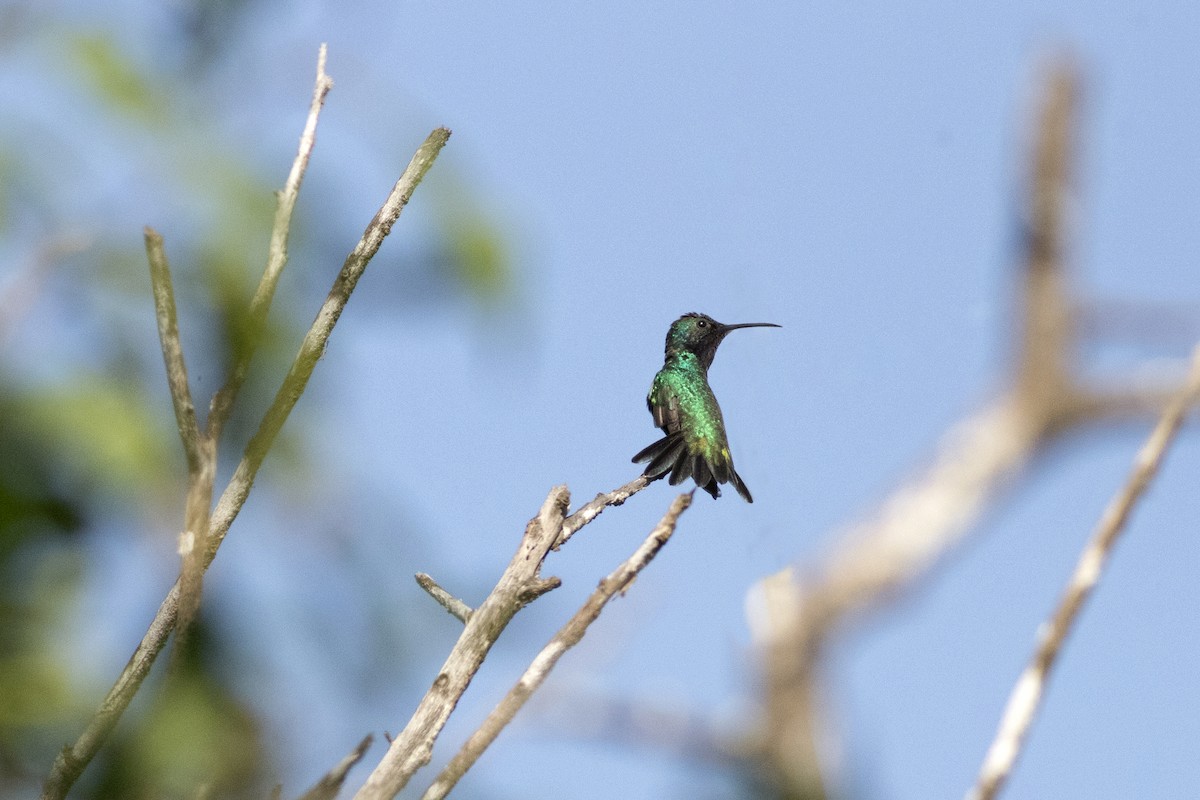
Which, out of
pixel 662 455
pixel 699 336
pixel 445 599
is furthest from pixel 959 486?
pixel 699 336

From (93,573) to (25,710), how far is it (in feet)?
0.55

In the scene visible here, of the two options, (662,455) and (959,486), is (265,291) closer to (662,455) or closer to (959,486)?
(959,486)

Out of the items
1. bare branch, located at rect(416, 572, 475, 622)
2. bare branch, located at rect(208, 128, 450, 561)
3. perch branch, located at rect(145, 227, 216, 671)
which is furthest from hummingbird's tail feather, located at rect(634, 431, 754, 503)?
perch branch, located at rect(145, 227, 216, 671)

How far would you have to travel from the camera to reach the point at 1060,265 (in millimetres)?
2719

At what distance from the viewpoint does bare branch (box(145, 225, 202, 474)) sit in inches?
62.0

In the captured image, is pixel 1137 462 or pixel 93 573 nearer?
pixel 93 573

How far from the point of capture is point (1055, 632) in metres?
1.71

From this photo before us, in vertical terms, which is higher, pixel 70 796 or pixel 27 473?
pixel 27 473

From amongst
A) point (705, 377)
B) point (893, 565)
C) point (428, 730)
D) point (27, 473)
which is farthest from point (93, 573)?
point (705, 377)

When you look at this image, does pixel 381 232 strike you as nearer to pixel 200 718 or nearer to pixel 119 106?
pixel 119 106

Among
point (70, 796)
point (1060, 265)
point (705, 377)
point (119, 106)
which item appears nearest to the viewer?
point (119, 106)

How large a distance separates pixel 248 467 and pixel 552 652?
1.77 feet

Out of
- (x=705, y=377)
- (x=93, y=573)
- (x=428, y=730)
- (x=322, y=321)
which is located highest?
(x=705, y=377)

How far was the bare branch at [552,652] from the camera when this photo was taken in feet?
5.97
